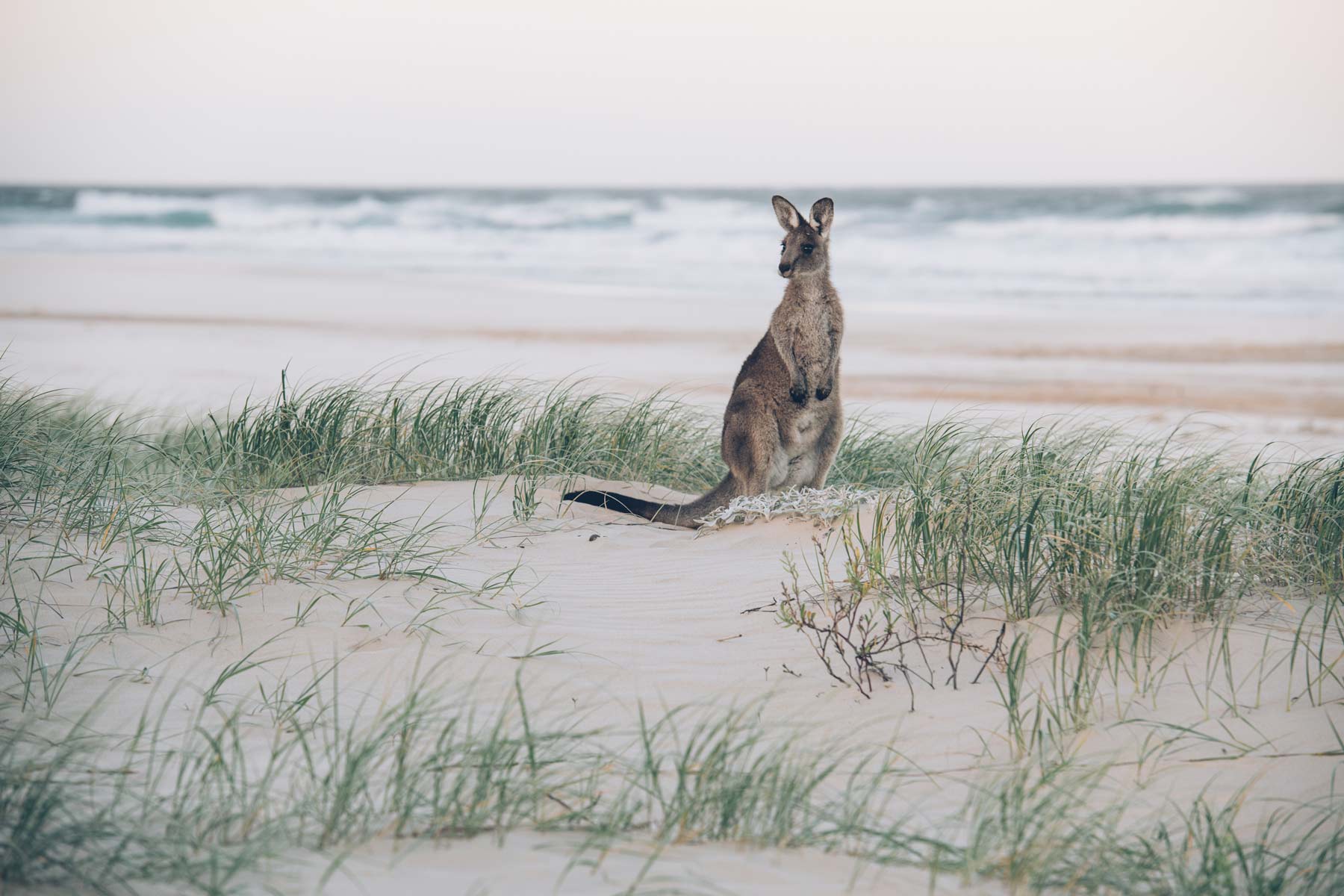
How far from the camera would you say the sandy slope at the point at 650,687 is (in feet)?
8.41

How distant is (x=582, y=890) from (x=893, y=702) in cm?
155

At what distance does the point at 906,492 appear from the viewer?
5.16 m

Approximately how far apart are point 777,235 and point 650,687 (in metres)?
35.7

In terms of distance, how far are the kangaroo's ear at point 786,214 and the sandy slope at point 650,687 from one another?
193cm

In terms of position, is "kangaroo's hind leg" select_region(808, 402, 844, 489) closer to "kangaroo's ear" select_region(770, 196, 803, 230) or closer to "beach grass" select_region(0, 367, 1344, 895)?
"beach grass" select_region(0, 367, 1344, 895)

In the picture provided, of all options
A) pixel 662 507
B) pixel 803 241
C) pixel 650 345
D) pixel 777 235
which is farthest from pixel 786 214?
pixel 777 235

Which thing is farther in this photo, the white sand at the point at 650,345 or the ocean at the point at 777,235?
the ocean at the point at 777,235

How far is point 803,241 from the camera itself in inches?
233

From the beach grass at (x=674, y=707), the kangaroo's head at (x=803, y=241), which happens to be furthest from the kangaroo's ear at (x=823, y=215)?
the beach grass at (x=674, y=707)

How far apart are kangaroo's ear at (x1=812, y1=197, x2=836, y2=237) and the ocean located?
1644 centimetres

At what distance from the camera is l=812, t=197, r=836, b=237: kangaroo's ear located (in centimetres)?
574

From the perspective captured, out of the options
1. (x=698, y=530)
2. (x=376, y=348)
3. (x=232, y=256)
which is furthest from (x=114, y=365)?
(x=232, y=256)

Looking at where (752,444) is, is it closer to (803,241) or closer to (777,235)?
(803,241)

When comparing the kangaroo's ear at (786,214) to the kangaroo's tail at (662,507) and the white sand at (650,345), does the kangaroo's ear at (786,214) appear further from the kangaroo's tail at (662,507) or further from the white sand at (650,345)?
the white sand at (650,345)
